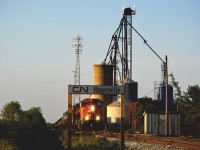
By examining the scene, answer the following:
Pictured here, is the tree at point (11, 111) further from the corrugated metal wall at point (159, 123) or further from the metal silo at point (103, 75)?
the corrugated metal wall at point (159, 123)

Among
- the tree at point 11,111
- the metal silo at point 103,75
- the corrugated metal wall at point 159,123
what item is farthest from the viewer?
the tree at point 11,111

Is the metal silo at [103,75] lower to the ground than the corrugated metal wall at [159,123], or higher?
higher

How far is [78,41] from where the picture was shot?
180ft

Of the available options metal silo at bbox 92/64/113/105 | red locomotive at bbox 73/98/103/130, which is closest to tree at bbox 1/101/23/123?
metal silo at bbox 92/64/113/105

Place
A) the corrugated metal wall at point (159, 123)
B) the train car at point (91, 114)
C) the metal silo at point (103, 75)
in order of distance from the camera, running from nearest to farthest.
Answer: the corrugated metal wall at point (159, 123)
the train car at point (91, 114)
the metal silo at point (103, 75)

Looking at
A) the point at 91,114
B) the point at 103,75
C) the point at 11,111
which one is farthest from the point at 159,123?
the point at 11,111

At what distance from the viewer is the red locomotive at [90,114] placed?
108 ft

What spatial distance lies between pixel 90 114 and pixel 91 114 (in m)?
0.10

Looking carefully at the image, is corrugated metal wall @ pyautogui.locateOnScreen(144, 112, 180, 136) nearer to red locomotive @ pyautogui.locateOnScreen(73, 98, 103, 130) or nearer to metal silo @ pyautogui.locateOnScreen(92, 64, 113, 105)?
red locomotive @ pyautogui.locateOnScreen(73, 98, 103, 130)

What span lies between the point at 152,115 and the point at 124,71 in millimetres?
26487

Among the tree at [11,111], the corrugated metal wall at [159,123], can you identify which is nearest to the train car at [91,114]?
the corrugated metal wall at [159,123]

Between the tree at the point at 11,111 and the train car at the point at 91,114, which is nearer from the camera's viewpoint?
the train car at the point at 91,114

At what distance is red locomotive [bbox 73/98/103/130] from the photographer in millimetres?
33062

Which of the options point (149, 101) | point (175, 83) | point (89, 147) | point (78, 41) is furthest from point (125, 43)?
point (89, 147)
